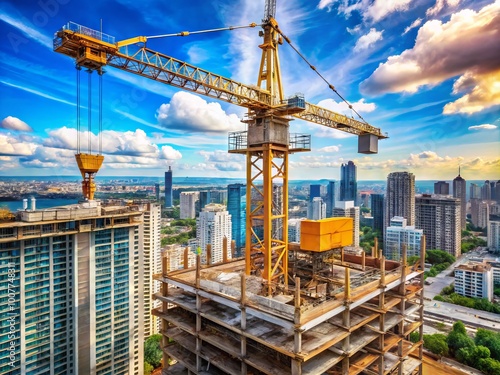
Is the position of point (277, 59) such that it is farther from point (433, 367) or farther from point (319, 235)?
point (433, 367)

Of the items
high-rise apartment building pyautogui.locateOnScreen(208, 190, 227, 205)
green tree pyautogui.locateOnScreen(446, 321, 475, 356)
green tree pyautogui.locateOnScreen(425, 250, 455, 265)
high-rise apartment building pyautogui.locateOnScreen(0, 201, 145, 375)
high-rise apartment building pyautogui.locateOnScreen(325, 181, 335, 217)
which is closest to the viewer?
high-rise apartment building pyautogui.locateOnScreen(0, 201, 145, 375)

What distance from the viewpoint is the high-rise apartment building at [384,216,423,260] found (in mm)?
65875

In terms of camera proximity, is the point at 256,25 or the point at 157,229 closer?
the point at 256,25

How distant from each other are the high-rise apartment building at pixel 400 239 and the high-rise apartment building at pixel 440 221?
265 inches

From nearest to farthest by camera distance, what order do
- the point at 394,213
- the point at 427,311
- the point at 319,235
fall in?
the point at 319,235 < the point at 427,311 < the point at 394,213

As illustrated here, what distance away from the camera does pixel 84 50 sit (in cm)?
1191

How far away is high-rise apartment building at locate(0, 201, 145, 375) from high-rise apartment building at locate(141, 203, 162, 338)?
13325 millimetres

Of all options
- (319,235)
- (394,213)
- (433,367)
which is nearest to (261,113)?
(319,235)

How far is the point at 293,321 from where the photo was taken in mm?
10031

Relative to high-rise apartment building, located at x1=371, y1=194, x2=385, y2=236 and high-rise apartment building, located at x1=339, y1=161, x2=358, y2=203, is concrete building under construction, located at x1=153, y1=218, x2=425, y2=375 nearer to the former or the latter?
high-rise apartment building, located at x1=371, y1=194, x2=385, y2=236

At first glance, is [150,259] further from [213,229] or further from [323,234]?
[323,234]

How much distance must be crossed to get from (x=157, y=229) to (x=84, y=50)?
32449mm

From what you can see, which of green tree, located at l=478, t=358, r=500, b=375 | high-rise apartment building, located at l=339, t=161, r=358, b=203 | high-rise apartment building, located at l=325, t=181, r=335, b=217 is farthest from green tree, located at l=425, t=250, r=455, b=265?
high-rise apartment building, located at l=325, t=181, r=335, b=217

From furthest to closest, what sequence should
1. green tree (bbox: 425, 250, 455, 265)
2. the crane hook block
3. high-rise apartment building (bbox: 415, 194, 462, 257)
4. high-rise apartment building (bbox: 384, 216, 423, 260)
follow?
high-rise apartment building (bbox: 415, 194, 462, 257)
high-rise apartment building (bbox: 384, 216, 423, 260)
green tree (bbox: 425, 250, 455, 265)
the crane hook block
